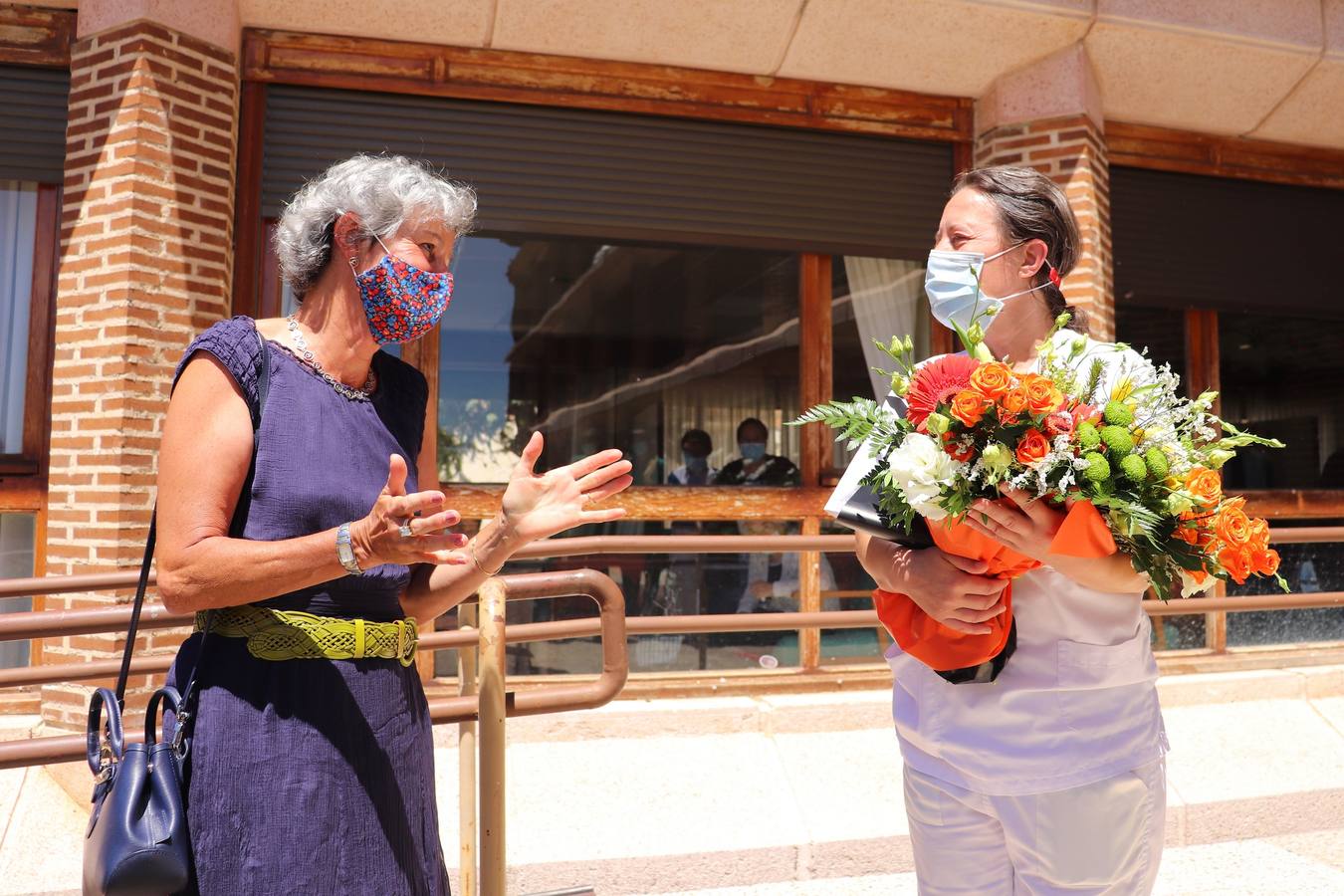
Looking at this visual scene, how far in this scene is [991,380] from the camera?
1.71 meters

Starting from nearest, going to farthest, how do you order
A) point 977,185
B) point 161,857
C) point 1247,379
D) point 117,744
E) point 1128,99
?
point 161,857
point 117,744
point 977,185
point 1128,99
point 1247,379

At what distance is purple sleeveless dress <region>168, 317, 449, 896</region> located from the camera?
162 cm

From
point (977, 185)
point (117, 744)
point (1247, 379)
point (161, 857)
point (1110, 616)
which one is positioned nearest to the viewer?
point (161, 857)

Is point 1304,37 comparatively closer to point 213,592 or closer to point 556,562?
point 556,562

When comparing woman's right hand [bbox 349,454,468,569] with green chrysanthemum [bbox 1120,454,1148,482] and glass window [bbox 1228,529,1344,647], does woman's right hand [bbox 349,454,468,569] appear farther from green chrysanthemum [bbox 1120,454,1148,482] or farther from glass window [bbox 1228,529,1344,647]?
glass window [bbox 1228,529,1344,647]

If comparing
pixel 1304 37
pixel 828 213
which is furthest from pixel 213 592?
pixel 1304 37

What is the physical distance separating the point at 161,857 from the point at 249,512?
1.74ft

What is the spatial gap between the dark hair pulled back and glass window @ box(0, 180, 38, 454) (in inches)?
221

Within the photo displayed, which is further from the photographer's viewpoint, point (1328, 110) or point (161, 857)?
point (1328, 110)

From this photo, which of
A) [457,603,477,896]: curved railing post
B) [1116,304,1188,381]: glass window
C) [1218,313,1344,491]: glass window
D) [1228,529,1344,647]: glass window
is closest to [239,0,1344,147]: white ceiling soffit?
[1116,304,1188,381]: glass window

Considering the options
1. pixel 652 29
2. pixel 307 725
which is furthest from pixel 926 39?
pixel 307 725

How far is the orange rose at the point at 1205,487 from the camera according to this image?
5.49 ft

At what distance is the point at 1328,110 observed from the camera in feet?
23.3

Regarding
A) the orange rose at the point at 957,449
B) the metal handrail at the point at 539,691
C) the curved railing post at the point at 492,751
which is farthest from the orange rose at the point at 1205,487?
the metal handrail at the point at 539,691
